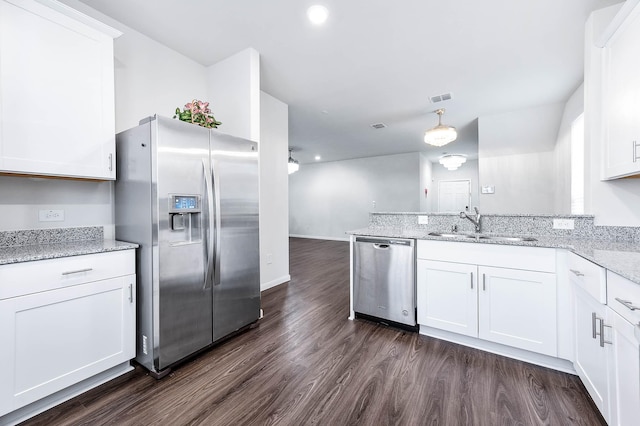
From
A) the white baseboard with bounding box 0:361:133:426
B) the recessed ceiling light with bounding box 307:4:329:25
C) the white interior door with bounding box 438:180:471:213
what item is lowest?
the white baseboard with bounding box 0:361:133:426

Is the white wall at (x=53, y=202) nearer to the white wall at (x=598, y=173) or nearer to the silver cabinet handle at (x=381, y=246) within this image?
the silver cabinet handle at (x=381, y=246)

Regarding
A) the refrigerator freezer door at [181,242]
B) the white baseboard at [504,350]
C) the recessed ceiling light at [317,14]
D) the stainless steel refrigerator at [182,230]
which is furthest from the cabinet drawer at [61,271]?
the white baseboard at [504,350]

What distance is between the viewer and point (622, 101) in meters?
1.72

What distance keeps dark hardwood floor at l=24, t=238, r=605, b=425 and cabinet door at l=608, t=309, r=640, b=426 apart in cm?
37

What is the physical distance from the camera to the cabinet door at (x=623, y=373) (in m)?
1.04

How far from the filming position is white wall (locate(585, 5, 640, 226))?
1957mm

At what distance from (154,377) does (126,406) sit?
0.26 metres

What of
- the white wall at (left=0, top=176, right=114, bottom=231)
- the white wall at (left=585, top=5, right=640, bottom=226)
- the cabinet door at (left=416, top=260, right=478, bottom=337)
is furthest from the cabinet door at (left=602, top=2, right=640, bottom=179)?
the white wall at (left=0, top=176, right=114, bottom=231)

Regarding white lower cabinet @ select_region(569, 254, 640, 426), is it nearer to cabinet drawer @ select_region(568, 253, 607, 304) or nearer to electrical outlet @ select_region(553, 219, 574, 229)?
cabinet drawer @ select_region(568, 253, 607, 304)

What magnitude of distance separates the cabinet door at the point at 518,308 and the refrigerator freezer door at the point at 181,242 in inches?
86.2

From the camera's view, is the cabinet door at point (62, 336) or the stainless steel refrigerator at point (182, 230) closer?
the cabinet door at point (62, 336)

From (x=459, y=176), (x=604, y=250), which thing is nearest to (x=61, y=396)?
(x=604, y=250)

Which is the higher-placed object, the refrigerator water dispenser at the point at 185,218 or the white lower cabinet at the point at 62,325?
the refrigerator water dispenser at the point at 185,218

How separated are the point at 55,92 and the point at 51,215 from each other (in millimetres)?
853
